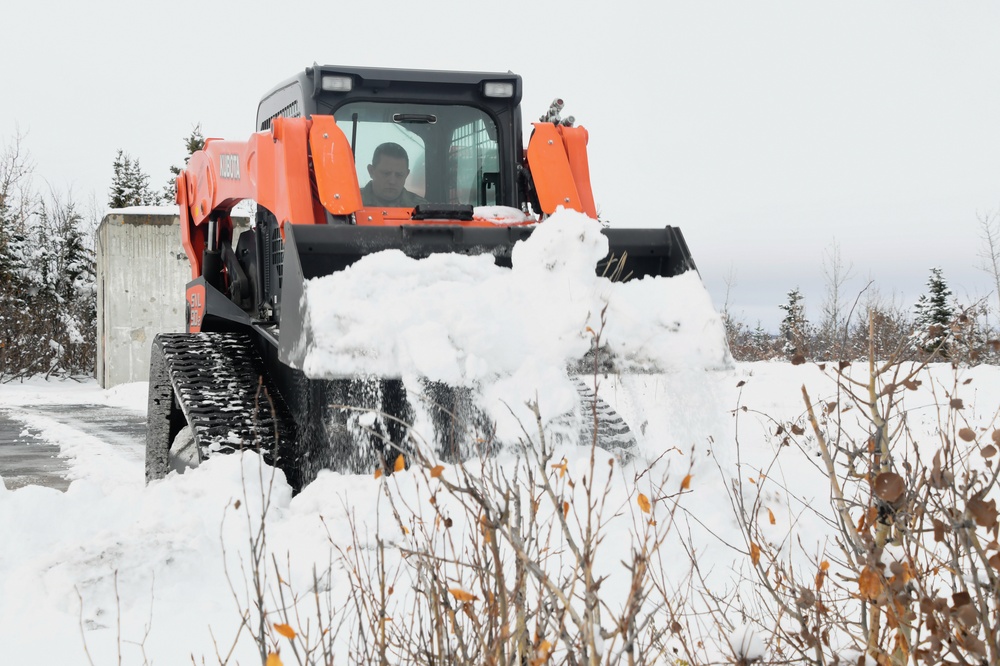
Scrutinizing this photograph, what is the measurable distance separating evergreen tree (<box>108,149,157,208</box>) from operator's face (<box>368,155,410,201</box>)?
28.3m

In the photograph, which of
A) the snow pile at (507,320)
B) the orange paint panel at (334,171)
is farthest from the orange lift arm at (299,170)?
the snow pile at (507,320)

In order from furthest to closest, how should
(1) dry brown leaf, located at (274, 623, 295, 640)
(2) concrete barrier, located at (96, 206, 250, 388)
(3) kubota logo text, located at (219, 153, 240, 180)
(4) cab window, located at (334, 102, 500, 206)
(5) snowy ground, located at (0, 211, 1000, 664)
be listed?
(2) concrete barrier, located at (96, 206, 250, 388) → (3) kubota logo text, located at (219, 153, 240, 180) → (4) cab window, located at (334, 102, 500, 206) → (5) snowy ground, located at (0, 211, 1000, 664) → (1) dry brown leaf, located at (274, 623, 295, 640)

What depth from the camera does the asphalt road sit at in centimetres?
744

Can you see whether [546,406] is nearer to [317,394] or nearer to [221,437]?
[317,394]

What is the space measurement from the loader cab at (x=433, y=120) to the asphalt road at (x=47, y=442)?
3423mm

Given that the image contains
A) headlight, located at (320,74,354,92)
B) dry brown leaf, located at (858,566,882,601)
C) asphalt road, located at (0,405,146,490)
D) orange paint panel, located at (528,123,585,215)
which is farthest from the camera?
asphalt road, located at (0,405,146,490)

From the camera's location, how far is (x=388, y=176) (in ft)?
19.1

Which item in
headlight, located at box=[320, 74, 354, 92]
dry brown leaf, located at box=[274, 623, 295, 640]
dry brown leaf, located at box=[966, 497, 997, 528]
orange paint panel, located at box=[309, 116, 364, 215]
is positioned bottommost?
dry brown leaf, located at box=[274, 623, 295, 640]

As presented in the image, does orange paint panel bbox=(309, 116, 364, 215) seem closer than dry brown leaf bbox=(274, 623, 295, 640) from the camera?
No

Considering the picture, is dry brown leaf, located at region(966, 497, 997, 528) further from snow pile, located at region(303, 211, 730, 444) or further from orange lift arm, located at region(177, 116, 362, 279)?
orange lift arm, located at region(177, 116, 362, 279)

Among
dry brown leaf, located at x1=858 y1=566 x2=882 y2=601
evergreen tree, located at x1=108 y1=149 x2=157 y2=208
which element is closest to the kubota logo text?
dry brown leaf, located at x1=858 y1=566 x2=882 y2=601

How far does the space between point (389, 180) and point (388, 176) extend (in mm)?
27

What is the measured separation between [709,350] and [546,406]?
952 mm

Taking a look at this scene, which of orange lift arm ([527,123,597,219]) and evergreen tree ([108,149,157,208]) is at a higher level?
evergreen tree ([108,149,157,208])
